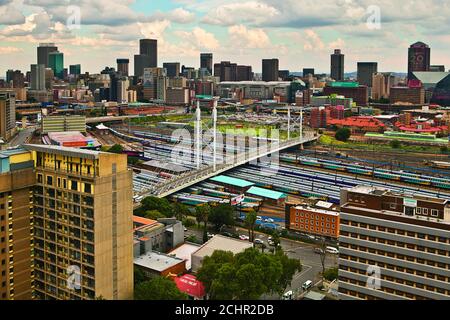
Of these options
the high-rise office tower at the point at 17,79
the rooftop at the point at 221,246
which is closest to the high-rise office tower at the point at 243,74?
the high-rise office tower at the point at 17,79

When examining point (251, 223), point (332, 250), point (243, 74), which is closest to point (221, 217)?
point (251, 223)

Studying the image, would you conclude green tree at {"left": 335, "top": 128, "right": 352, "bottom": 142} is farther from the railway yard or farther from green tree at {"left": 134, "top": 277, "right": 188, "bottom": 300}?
green tree at {"left": 134, "top": 277, "right": 188, "bottom": 300}

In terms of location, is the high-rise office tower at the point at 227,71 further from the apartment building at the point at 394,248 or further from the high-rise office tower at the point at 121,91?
the apartment building at the point at 394,248

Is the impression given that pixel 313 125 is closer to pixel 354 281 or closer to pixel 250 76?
pixel 354 281

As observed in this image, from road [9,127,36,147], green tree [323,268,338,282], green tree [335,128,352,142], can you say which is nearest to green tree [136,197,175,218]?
green tree [323,268,338,282]

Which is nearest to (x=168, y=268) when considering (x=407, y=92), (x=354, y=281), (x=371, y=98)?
(x=354, y=281)

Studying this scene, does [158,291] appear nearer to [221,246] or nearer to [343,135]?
[221,246]
